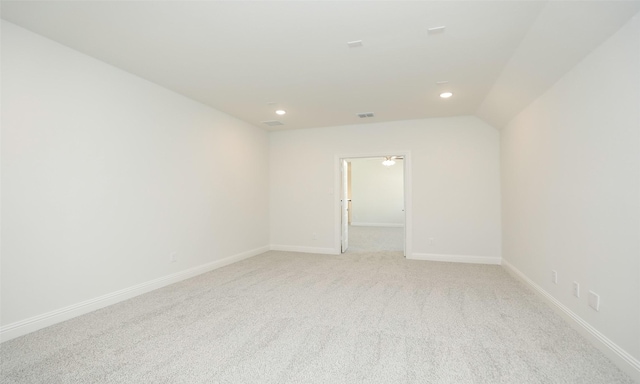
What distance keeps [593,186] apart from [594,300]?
86 centimetres

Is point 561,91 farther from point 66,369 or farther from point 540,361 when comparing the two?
point 66,369

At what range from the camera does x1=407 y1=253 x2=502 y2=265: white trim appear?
15.9 feet

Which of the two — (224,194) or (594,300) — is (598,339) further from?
(224,194)

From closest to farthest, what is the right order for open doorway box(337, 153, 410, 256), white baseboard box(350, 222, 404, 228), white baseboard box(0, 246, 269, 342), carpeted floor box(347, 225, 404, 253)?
1. white baseboard box(0, 246, 269, 342)
2. carpeted floor box(347, 225, 404, 253)
3. white baseboard box(350, 222, 404, 228)
4. open doorway box(337, 153, 410, 256)

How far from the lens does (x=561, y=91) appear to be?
273cm

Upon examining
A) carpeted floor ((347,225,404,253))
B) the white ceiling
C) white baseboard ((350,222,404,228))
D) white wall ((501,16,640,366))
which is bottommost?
carpeted floor ((347,225,404,253))

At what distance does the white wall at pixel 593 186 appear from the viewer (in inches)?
72.7

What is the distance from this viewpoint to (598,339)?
2123 mm

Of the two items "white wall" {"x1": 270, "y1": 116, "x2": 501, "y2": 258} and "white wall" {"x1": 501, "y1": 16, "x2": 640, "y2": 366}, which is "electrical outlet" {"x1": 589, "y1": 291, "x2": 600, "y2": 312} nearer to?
"white wall" {"x1": 501, "y1": 16, "x2": 640, "y2": 366}

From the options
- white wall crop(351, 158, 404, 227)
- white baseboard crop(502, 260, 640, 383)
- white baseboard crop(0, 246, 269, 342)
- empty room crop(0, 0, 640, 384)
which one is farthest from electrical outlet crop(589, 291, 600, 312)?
white wall crop(351, 158, 404, 227)

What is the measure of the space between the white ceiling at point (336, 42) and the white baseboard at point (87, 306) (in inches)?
95.5

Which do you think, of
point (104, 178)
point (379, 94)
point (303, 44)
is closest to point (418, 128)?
point (379, 94)

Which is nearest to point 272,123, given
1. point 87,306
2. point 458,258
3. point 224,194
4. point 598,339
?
point 224,194

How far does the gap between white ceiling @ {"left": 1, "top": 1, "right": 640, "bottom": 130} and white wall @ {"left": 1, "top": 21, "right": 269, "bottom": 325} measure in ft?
1.02
